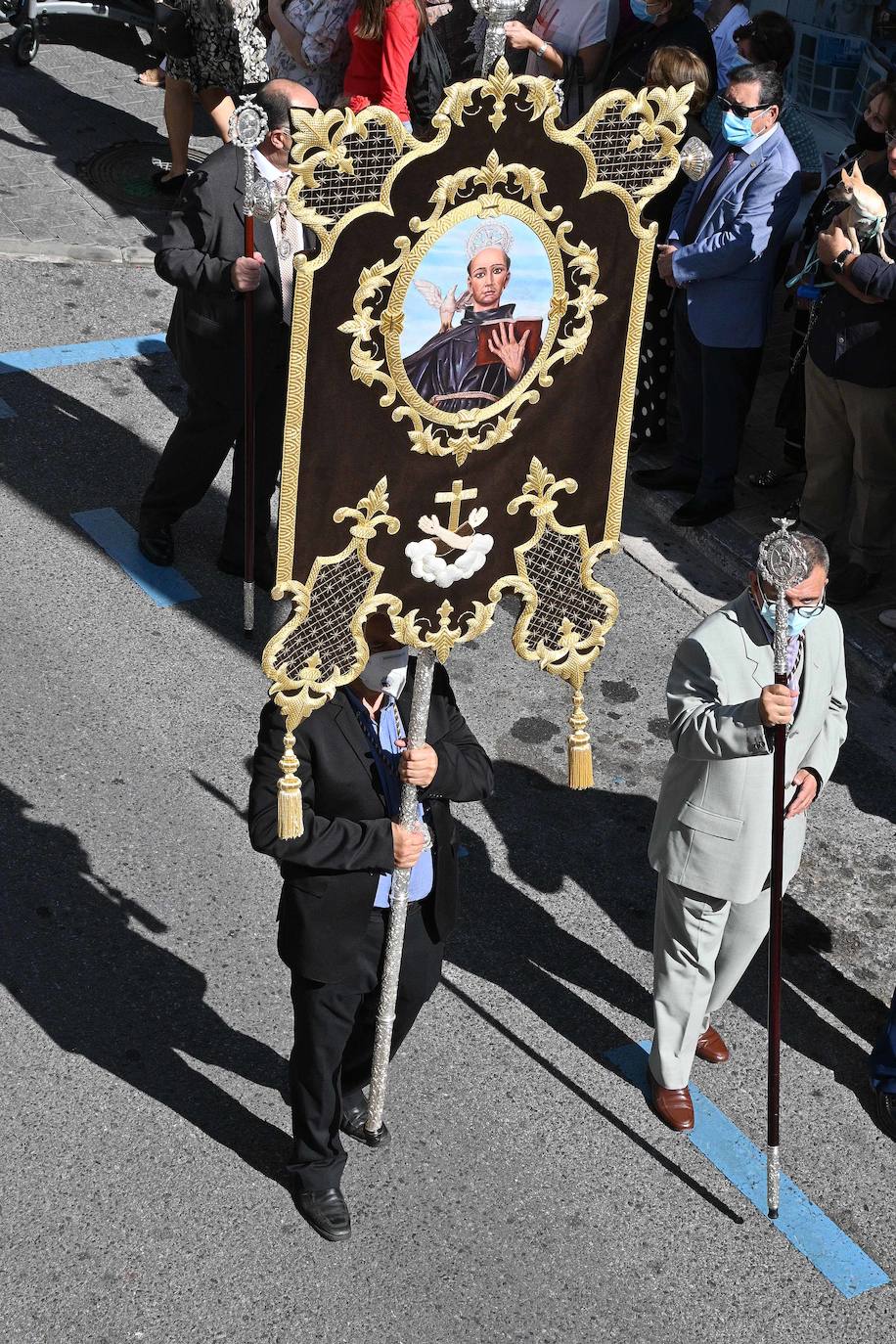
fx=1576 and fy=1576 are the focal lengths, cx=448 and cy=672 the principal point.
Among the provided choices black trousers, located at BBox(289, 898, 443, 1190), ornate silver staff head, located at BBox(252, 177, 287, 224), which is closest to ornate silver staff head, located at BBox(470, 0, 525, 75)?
ornate silver staff head, located at BBox(252, 177, 287, 224)

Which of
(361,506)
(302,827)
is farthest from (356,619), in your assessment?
(302,827)

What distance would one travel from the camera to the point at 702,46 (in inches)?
336

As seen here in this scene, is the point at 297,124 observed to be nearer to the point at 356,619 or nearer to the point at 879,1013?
the point at 356,619

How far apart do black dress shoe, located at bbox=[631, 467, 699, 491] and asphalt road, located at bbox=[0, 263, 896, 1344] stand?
47.6 inches

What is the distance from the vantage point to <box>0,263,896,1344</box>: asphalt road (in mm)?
4488

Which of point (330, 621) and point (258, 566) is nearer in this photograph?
point (330, 621)

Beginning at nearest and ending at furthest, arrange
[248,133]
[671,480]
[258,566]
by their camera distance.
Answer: [248,133], [258,566], [671,480]

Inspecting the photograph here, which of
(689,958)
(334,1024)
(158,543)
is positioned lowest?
(158,543)

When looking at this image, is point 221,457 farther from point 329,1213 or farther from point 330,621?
point 329,1213

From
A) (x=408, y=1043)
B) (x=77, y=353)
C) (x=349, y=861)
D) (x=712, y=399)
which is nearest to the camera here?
(x=349, y=861)

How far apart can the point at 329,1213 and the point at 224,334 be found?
3.85 m

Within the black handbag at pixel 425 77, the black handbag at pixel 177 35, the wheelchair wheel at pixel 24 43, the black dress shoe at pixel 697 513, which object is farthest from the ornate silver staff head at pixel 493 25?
the wheelchair wheel at pixel 24 43

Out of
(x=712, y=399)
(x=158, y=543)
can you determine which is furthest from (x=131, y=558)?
(x=712, y=399)

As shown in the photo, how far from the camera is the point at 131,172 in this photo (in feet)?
38.0
